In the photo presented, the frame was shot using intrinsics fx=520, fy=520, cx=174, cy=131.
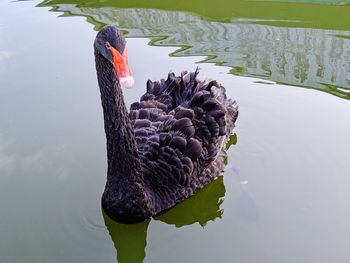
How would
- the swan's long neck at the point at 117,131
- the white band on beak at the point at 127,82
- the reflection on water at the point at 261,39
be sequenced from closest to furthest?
1. the white band on beak at the point at 127,82
2. the swan's long neck at the point at 117,131
3. the reflection on water at the point at 261,39

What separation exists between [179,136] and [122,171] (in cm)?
34

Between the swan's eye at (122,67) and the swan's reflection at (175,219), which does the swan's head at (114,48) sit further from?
the swan's reflection at (175,219)

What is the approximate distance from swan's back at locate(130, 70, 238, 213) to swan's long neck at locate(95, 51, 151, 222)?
11 centimetres

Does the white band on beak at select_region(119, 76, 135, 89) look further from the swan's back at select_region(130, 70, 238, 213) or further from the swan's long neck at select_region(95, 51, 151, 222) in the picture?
the swan's back at select_region(130, 70, 238, 213)

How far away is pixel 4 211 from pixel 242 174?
1302 mm

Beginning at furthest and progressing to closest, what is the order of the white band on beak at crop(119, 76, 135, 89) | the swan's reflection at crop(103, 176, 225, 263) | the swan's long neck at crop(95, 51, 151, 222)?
the swan's reflection at crop(103, 176, 225, 263)
the swan's long neck at crop(95, 51, 151, 222)
the white band on beak at crop(119, 76, 135, 89)

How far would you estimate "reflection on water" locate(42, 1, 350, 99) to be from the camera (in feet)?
13.2

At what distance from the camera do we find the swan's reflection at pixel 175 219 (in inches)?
97.4

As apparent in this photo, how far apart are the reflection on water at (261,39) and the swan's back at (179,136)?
116 centimetres

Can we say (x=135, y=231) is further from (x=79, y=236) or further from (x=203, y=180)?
(x=203, y=180)

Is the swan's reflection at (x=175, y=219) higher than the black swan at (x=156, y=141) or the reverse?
the reverse

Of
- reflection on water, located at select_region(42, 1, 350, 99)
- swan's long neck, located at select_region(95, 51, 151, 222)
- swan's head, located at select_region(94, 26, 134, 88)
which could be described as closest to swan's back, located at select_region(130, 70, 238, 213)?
swan's long neck, located at select_region(95, 51, 151, 222)

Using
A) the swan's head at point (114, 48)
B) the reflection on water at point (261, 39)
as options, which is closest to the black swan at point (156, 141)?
the swan's head at point (114, 48)

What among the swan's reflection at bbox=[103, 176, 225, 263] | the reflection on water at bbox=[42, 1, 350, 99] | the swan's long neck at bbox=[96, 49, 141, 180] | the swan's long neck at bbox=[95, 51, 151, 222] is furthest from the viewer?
the reflection on water at bbox=[42, 1, 350, 99]
